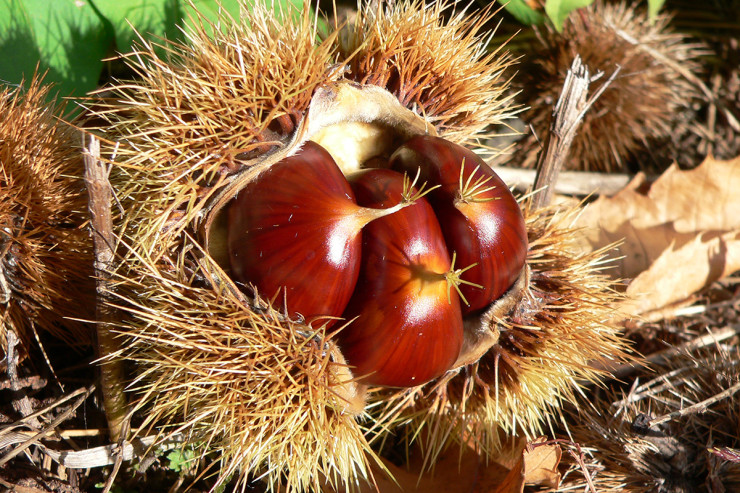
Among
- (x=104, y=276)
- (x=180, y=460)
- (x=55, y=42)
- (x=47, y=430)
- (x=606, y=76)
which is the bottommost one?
(x=180, y=460)

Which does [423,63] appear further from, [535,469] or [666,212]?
[666,212]

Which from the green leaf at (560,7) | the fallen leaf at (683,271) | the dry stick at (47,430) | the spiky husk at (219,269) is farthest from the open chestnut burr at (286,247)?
the fallen leaf at (683,271)

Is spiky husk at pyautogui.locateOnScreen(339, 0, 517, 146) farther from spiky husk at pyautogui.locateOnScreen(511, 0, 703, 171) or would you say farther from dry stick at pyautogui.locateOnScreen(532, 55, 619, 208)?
spiky husk at pyautogui.locateOnScreen(511, 0, 703, 171)

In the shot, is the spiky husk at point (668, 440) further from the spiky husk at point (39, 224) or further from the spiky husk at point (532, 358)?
the spiky husk at point (39, 224)

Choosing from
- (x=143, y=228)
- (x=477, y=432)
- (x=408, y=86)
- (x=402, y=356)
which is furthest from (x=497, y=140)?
(x=143, y=228)

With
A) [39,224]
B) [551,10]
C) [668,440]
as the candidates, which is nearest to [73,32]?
[39,224]

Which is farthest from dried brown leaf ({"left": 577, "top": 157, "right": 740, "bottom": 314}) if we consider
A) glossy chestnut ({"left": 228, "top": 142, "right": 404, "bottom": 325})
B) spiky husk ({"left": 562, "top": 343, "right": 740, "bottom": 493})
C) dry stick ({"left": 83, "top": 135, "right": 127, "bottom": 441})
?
dry stick ({"left": 83, "top": 135, "right": 127, "bottom": 441})
